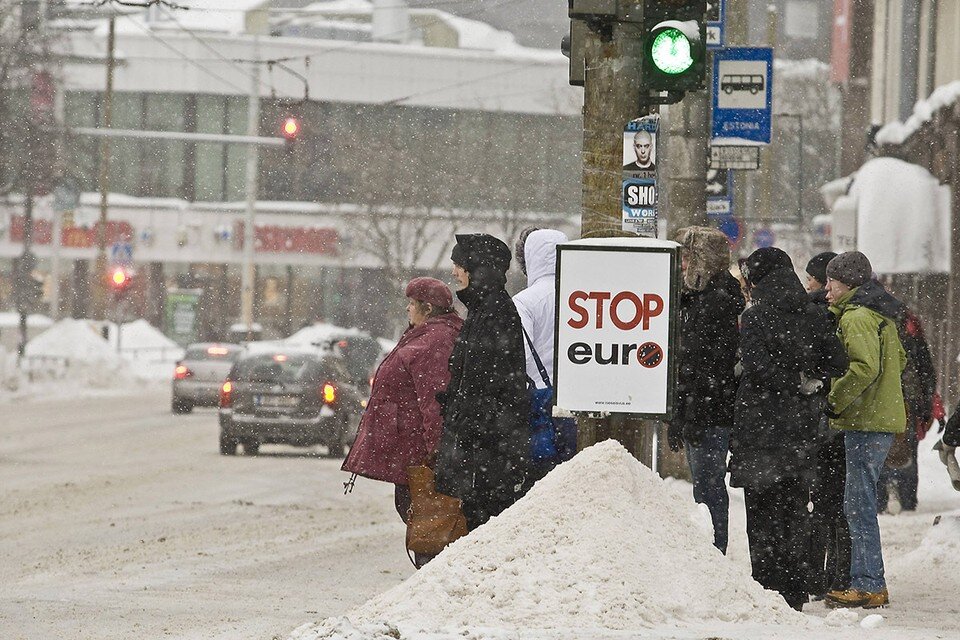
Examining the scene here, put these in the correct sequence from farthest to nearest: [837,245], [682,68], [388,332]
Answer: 1. [388,332]
2. [837,245]
3. [682,68]

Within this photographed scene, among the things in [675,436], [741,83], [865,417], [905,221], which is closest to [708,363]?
[675,436]

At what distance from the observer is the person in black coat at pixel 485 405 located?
A: 28.6ft

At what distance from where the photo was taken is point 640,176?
28.2ft

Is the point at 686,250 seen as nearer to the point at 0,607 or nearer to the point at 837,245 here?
the point at 0,607

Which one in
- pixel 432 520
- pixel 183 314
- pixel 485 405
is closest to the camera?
pixel 485 405

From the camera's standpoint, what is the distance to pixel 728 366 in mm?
9258

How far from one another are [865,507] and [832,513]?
0.53 meters

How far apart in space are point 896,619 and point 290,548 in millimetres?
5210

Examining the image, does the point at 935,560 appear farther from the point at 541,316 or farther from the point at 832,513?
the point at 541,316

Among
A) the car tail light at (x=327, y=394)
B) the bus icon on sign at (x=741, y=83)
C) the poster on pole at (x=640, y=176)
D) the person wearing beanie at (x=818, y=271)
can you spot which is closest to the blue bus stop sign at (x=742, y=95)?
the bus icon on sign at (x=741, y=83)

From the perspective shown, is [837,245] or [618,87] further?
[837,245]

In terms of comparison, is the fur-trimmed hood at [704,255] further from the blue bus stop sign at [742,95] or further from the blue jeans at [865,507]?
the blue bus stop sign at [742,95]

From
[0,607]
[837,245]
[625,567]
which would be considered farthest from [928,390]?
[837,245]

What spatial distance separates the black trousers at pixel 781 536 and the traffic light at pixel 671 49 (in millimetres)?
1988
